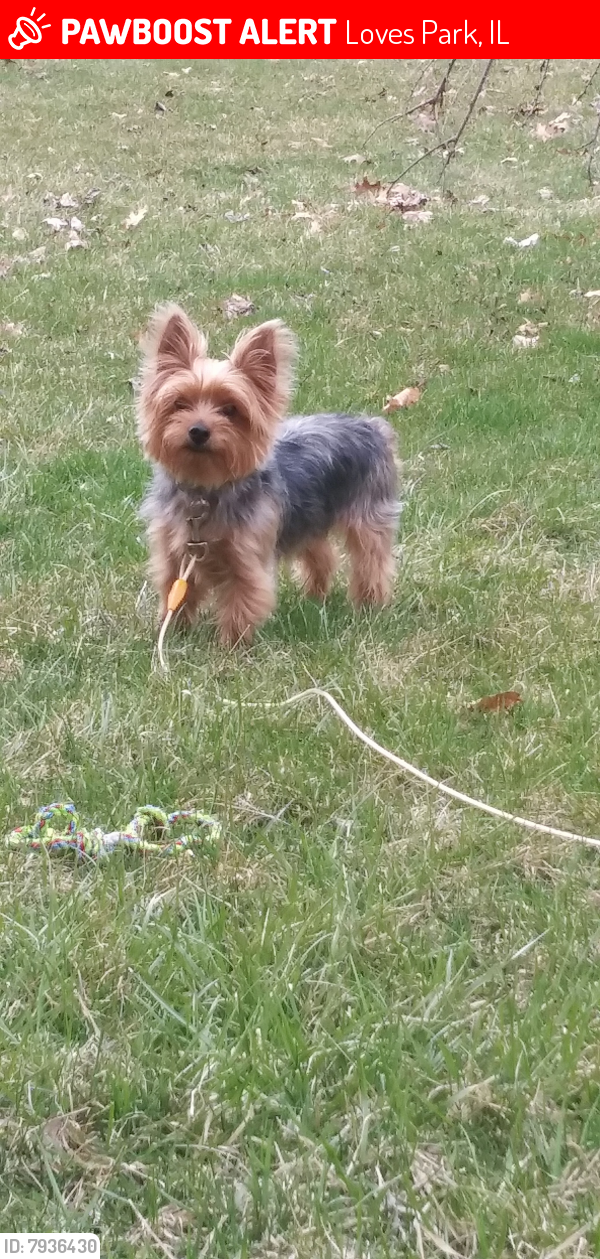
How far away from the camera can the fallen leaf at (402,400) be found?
6.75 metres

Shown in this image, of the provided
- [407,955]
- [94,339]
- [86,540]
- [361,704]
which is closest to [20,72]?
[94,339]

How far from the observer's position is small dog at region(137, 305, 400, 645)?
4047mm

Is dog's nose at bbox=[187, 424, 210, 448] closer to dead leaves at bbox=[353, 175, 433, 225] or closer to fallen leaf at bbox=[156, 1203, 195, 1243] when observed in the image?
fallen leaf at bbox=[156, 1203, 195, 1243]

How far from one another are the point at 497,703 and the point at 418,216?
8.70m

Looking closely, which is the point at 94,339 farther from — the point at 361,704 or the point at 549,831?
the point at 549,831

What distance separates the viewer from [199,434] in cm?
395

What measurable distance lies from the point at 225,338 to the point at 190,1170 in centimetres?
671

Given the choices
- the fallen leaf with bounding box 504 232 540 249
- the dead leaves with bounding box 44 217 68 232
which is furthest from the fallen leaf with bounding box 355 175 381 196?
the dead leaves with bounding box 44 217 68 232

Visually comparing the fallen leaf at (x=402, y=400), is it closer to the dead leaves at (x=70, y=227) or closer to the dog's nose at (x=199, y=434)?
the dog's nose at (x=199, y=434)

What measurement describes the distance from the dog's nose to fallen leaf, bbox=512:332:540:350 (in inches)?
172

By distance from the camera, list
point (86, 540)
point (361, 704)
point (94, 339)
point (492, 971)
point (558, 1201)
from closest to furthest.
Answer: point (558, 1201) → point (492, 971) → point (361, 704) → point (86, 540) → point (94, 339)

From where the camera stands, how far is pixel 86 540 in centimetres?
507

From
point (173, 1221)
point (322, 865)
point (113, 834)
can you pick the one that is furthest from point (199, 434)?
point (173, 1221)
